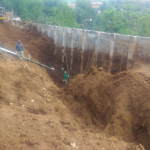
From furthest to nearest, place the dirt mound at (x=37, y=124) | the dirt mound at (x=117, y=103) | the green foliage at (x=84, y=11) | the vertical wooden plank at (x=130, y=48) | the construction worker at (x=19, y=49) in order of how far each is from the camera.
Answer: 1. the green foliage at (x=84, y=11)
2. the construction worker at (x=19, y=49)
3. the vertical wooden plank at (x=130, y=48)
4. the dirt mound at (x=117, y=103)
5. the dirt mound at (x=37, y=124)

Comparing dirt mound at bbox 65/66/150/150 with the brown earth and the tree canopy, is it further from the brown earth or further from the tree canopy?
the tree canopy

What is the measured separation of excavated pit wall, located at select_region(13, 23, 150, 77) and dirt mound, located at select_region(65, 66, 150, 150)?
76.0 inches

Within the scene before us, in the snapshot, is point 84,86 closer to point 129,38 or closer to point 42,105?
point 42,105

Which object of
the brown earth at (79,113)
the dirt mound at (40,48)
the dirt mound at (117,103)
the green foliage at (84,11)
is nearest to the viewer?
the brown earth at (79,113)

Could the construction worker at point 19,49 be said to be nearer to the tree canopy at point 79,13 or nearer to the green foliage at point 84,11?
the tree canopy at point 79,13

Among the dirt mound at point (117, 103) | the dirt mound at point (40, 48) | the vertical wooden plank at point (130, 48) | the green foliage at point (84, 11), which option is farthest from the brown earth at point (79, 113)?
the green foliage at point (84, 11)

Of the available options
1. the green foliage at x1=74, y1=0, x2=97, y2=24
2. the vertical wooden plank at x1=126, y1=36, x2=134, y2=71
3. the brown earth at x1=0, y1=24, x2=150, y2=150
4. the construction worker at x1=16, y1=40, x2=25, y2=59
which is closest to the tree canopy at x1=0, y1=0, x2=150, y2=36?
the green foliage at x1=74, y1=0, x2=97, y2=24

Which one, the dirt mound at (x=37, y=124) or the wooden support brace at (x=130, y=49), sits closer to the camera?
the dirt mound at (x=37, y=124)

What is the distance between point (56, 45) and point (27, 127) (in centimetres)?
1443

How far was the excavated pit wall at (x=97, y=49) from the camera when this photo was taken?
399 inches

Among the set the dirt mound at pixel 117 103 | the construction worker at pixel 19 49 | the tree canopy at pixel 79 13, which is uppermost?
the tree canopy at pixel 79 13

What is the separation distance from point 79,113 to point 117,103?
2.28 m

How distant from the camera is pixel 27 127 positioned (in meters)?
5.50

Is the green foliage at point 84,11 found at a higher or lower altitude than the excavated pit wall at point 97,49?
higher
